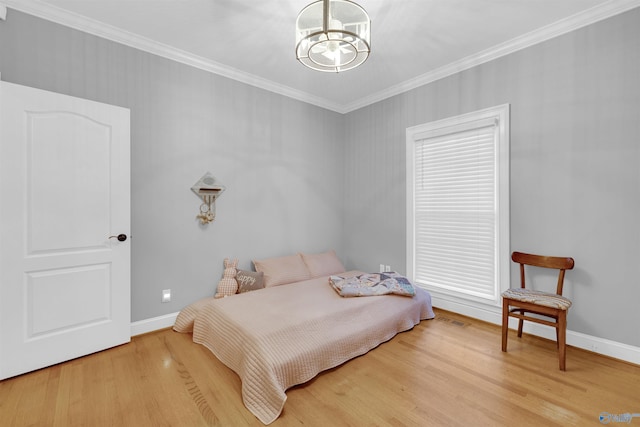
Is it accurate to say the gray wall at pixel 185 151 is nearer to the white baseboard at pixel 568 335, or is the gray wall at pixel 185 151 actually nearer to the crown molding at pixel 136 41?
the crown molding at pixel 136 41

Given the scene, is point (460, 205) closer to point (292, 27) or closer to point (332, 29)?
point (332, 29)

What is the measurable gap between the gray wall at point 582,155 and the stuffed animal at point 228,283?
9.53 ft

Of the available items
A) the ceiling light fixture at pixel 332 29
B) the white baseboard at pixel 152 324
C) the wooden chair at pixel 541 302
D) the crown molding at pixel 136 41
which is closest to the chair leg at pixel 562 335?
the wooden chair at pixel 541 302

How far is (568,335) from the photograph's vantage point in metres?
2.56

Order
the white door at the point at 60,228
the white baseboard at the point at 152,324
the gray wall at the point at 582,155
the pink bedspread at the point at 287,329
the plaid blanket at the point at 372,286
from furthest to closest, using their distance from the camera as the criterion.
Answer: the plaid blanket at the point at 372,286
the white baseboard at the point at 152,324
the gray wall at the point at 582,155
the white door at the point at 60,228
the pink bedspread at the point at 287,329

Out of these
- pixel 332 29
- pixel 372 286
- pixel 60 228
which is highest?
pixel 332 29

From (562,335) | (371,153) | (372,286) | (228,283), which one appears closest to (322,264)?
(372,286)

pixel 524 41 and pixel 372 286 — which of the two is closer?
pixel 524 41

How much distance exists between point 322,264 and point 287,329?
1767 mm

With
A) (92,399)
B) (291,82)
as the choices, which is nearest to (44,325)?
(92,399)

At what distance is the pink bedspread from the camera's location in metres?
1.88

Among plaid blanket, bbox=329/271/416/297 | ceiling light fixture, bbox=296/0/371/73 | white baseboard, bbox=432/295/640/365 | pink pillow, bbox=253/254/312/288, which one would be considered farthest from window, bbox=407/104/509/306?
ceiling light fixture, bbox=296/0/371/73

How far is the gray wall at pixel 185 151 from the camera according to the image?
2447 millimetres

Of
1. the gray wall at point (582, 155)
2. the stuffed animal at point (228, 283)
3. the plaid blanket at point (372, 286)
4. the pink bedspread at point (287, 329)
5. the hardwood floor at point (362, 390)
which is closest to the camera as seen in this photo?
the hardwood floor at point (362, 390)
